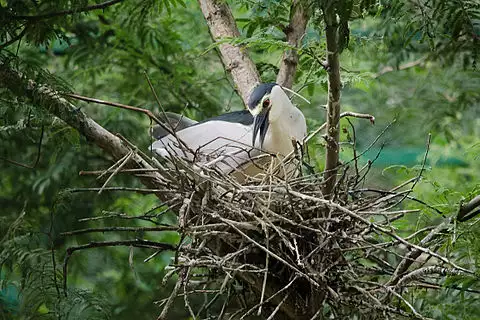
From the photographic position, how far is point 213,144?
2994mm

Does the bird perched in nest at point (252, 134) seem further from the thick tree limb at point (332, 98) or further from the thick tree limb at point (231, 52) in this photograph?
the thick tree limb at point (332, 98)

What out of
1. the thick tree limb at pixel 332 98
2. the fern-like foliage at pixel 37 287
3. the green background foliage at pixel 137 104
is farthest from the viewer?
the fern-like foliage at pixel 37 287

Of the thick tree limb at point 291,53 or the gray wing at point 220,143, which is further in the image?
the thick tree limb at point 291,53

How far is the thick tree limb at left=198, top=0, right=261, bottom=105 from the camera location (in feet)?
10.5

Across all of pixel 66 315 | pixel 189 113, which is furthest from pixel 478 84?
pixel 66 315

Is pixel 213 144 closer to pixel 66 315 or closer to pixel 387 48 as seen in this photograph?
pixel 66 315

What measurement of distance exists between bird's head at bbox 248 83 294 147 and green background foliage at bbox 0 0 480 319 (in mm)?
139

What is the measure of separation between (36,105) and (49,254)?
998 millimetres

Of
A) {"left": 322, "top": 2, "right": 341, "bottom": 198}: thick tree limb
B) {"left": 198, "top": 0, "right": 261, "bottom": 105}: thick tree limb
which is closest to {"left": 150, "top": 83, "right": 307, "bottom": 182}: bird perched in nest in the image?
Result: {"left": 198, "top": 0, "right": 261, "bottom": 105}: thick tree limb

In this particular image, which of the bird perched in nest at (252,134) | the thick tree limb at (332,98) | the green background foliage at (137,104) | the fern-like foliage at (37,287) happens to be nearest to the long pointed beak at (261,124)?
the bird perched in nest at (252,134)

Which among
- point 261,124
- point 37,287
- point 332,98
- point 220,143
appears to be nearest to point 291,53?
point 261,124

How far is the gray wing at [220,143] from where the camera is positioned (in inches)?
112

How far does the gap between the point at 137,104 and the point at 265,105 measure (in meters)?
1.45

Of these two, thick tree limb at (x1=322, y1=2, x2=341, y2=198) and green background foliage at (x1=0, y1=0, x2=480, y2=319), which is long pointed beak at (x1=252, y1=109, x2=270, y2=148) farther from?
thick tree limb at (x1=322, y1=2, x2=341, y2=198)
